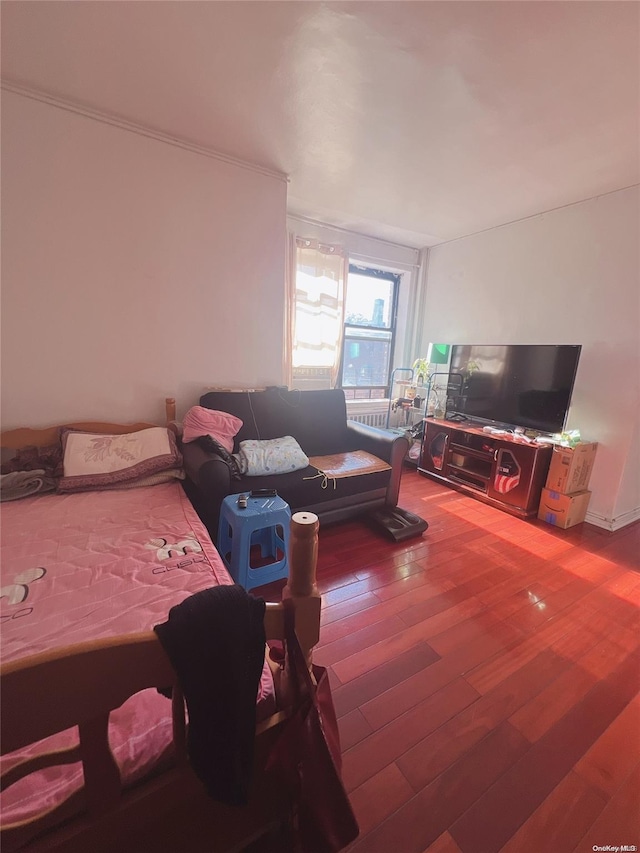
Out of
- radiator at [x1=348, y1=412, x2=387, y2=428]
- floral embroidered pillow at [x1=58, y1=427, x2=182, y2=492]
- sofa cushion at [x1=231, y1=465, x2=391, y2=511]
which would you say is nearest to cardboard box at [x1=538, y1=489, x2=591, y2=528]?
sofa cushion at [x1=231, y1=465, x2=391, y2=511]

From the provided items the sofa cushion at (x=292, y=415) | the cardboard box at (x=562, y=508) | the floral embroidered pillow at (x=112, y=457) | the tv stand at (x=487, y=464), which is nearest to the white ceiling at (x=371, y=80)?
the sofa cushion at (x=292, y=415)

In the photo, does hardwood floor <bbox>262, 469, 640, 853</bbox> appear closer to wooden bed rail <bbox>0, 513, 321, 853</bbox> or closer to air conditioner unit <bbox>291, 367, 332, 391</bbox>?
wooden bed rail <bbox>0, 513, 321, 853</bbox>

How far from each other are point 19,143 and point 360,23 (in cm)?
191

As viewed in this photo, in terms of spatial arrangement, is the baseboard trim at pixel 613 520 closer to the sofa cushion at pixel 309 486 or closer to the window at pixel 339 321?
the sofa cushion at pixel 309 486

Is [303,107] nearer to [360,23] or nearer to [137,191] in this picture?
[360,23]

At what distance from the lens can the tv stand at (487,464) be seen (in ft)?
9.14

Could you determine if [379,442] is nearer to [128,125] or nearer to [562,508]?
[562,508]

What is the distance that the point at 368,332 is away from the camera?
420 cm

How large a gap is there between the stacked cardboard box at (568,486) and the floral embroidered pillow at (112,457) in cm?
283

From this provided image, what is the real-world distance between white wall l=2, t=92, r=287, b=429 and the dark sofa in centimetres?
35

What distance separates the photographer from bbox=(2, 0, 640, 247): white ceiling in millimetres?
1359

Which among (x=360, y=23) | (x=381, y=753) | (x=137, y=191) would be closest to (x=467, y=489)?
(x=381, y=753)

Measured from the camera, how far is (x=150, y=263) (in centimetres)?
232

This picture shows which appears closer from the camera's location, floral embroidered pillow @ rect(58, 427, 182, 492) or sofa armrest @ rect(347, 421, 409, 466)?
floral embroidered pillow @ rect(58, 427, 182, 492)
